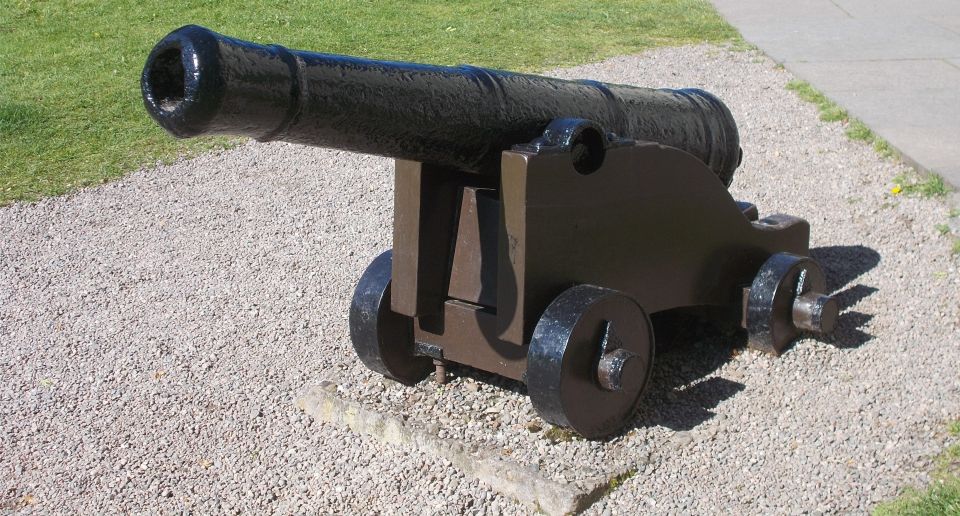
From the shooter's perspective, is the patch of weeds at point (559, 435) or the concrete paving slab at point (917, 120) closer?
the patch of weeds at point (559, 435)

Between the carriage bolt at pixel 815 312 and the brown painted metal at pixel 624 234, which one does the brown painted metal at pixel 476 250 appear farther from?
the carriage bolt at pixel 815 312

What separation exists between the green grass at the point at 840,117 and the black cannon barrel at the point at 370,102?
13.0 feet

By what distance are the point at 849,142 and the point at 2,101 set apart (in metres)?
7.09

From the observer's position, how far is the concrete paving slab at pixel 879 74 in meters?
9.88

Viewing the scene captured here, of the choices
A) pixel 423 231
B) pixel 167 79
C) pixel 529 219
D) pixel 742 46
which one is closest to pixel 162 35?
pixel 742 46

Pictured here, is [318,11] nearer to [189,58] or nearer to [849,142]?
[849,142]

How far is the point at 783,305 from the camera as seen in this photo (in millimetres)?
4902

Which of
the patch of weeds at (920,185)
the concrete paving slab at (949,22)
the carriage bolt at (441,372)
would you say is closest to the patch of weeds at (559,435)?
the carriage bolt at (441,372)

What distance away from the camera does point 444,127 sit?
12.1ft

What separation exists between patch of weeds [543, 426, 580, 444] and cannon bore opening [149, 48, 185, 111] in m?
1.93

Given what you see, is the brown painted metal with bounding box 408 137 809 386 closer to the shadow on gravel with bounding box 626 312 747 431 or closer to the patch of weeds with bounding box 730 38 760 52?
the shadow on gravel with bounding box 626 312 747 431

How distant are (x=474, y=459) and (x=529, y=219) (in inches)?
37.4

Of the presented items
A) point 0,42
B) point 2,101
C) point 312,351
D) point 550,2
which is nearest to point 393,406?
point 312,351

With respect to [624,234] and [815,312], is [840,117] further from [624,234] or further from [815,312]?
[624,234]
